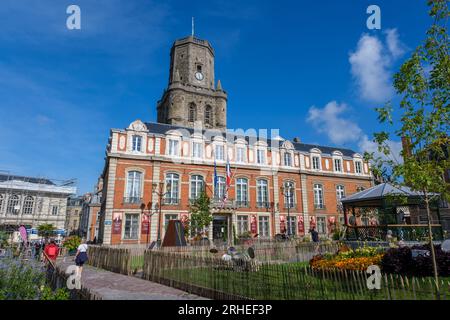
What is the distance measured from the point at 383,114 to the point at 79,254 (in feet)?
39.1

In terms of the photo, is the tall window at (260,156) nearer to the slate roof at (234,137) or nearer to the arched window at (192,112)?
the slate roof at (234,137)

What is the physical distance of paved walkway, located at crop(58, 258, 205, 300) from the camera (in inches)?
327

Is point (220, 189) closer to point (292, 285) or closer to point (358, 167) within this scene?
point (358, 167)

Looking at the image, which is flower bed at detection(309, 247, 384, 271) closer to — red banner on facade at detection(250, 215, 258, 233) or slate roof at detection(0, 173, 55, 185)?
red banner on facade at detection(250, 215, 258, 233)

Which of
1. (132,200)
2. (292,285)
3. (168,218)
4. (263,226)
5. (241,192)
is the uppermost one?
(241,192)

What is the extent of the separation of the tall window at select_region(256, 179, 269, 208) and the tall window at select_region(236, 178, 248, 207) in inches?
58.3

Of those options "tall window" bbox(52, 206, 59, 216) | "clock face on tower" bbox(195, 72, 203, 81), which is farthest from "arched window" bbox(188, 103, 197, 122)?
"tall window" bbox(52, 206, 59, 216)

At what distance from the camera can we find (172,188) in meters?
28.3

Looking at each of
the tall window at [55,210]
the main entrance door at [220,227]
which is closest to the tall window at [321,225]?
the main entrance door at [220,227]

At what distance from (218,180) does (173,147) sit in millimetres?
5942

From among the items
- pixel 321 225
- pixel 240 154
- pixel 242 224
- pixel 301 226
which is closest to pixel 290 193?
pixel 301 226

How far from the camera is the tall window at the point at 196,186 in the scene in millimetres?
29025
